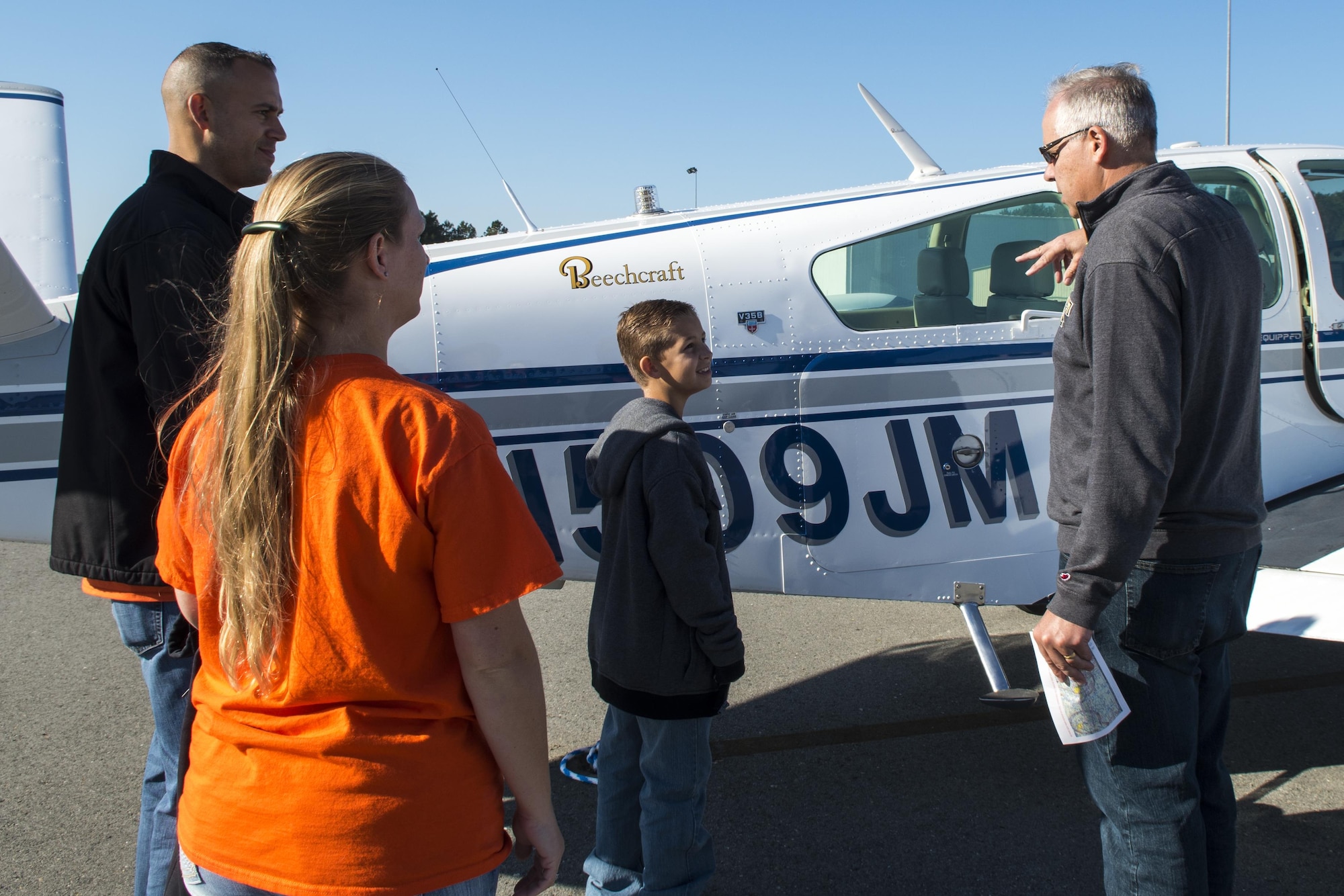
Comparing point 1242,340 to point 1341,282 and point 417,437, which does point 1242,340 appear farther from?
point 1341,282

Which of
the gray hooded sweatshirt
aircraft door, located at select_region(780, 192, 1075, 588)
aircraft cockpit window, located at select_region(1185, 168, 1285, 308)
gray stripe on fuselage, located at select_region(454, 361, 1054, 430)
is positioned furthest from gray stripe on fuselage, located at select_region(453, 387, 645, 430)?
aircraft cockpit window, located at select_region(1185, 168, 1285, 308)

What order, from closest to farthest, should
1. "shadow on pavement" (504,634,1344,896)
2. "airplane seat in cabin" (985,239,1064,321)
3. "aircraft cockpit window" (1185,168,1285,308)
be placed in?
"shadow on pavement" (504,634,1344,896) < "airplane seat in cabin" (985,239,1064,321) < "aircraft cockpit window" (1185,168,1285,308)

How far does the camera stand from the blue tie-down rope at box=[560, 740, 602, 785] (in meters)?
3.19

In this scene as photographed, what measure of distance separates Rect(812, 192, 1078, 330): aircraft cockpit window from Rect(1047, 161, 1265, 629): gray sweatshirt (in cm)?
138

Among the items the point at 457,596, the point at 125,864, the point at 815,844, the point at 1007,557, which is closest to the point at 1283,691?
the point at 1007,557

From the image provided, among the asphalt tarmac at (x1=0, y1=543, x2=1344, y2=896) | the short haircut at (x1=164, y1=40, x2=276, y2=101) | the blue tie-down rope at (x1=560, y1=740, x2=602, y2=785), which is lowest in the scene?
the asphalt tarmac at (x1=0, y1=543, x2=1344, y2=896)

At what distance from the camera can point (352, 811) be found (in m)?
1.07

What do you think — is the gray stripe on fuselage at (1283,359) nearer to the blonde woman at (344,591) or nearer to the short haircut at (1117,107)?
the short haircut at (1117,107)

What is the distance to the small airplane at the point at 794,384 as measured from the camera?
3049 millimetres

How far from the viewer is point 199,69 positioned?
210 centimetres

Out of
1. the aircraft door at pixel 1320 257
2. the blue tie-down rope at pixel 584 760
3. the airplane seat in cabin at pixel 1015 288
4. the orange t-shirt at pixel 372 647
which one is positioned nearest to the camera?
the orange t-shirt at pixel 372 647

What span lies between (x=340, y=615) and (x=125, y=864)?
8.08ft

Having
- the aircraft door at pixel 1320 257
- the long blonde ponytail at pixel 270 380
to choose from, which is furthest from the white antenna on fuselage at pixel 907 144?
the long blonde ponytail at pixel 270 380

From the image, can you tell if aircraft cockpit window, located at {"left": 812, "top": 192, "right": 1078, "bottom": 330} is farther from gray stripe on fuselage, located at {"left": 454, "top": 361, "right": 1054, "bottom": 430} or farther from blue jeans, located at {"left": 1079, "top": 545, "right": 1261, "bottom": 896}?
blue jeans, located at {"left": 1079, "top": 545, "right": 1261, "bottom": 896}
